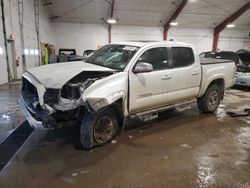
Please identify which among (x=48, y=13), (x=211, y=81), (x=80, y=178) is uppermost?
(x=48, y=13)

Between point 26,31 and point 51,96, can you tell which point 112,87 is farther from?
point 26,31

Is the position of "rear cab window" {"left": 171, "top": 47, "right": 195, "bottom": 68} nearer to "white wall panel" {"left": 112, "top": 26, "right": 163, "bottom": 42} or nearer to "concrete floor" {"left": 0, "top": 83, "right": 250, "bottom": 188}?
"concrete floor" {"left": 0, "top": 83, "right": 250, "bottom": 188}

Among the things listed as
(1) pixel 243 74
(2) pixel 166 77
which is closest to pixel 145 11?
(1) pixel 243 74

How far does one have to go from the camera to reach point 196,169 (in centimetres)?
321

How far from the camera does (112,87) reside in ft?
11.8

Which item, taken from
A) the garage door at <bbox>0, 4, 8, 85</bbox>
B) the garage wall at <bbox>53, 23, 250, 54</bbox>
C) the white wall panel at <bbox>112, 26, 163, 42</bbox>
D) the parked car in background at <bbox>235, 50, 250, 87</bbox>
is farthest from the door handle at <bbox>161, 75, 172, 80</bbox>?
the white wall panel at <bbox>112, 26, 163, 42</bbox>

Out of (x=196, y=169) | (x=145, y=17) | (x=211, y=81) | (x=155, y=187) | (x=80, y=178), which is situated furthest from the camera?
(x=145, y=17)

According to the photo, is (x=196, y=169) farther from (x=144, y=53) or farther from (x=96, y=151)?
(x=144, y=53)

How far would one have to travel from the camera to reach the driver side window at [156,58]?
14.1 ft

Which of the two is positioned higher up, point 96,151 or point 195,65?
point 195,65

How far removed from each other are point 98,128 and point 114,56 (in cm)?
150

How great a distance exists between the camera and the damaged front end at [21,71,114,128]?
3318 millimetres

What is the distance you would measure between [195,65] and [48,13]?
1576 centimetres

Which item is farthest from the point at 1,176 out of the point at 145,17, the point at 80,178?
the point at 145,17
